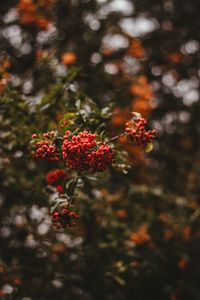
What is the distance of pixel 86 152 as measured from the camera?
2004 mm

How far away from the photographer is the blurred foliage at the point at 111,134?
331cm

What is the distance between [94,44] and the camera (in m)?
4.98

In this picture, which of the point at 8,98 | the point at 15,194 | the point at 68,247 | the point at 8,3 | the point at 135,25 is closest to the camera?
the point at 8,98

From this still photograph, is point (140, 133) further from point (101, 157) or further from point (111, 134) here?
point (111, 134)

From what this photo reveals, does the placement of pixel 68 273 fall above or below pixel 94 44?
below

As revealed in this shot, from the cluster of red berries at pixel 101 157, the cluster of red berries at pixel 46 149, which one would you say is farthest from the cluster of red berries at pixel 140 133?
the cluster of red berries at pixel 46 149

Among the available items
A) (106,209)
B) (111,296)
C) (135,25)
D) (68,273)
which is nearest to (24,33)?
(135,25)

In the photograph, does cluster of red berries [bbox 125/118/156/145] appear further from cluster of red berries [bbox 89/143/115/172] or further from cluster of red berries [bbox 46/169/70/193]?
cluster of red berries [bbox 46/169/70/193]

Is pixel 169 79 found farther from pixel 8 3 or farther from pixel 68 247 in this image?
pixel 68 247

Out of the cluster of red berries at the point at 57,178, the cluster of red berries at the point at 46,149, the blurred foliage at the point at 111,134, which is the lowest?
the cluster of red berries at the point at 46,149

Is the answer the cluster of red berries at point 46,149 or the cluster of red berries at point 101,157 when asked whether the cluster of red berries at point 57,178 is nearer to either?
the cluster of red berries at point 46,149

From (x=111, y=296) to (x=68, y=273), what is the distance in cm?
86

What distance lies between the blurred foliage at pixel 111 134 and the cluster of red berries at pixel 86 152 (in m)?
0.30

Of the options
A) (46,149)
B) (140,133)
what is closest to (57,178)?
(46,149)
